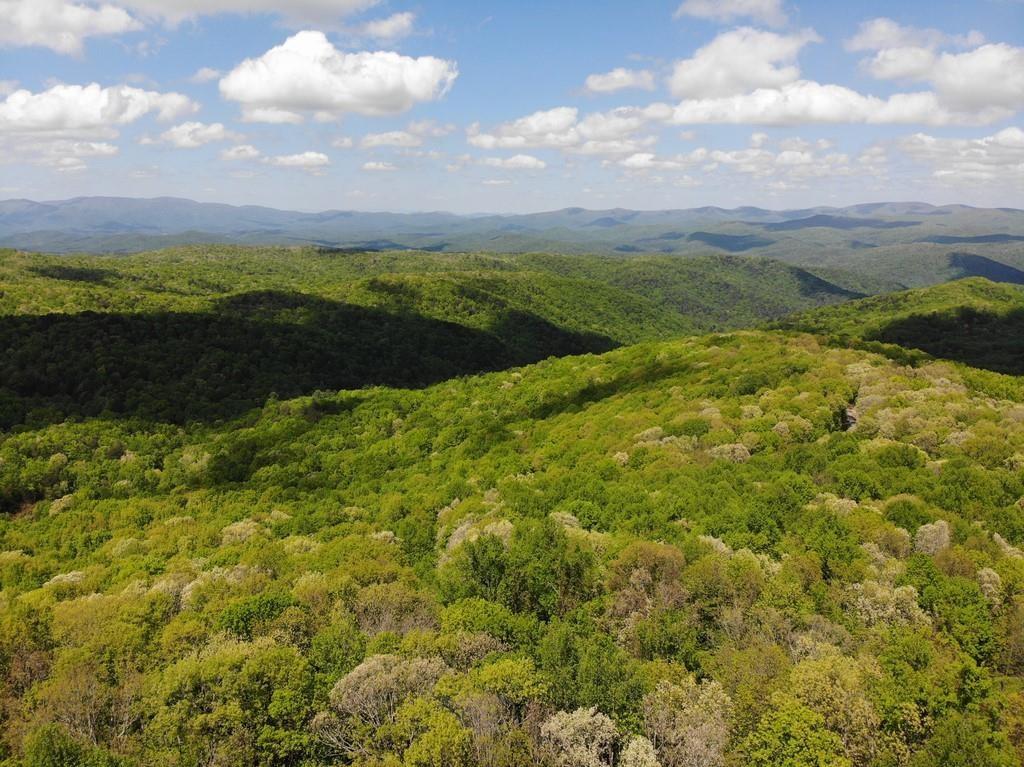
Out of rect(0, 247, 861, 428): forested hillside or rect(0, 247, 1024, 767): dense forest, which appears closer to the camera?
rect(0, 247, 1024, 767): dense forest

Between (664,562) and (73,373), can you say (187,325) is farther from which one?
(664,562)

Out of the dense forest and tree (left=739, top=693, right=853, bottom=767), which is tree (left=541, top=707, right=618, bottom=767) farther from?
tree (left=739, top=693, right=853, bottom=767)

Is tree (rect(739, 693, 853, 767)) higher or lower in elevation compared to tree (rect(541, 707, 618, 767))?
higher

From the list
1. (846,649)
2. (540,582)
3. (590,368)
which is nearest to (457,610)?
(540,582)

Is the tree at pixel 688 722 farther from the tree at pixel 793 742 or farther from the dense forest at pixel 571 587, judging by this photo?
the tree at pixel 793 742

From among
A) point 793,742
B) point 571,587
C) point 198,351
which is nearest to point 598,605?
point 571,587

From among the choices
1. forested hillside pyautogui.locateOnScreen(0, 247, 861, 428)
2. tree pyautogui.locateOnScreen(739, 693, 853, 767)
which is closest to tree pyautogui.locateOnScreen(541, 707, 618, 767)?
tree pyautogui.locateOnScreen(739, 693, 853, 767)

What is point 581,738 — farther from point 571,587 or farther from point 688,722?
point 571,587

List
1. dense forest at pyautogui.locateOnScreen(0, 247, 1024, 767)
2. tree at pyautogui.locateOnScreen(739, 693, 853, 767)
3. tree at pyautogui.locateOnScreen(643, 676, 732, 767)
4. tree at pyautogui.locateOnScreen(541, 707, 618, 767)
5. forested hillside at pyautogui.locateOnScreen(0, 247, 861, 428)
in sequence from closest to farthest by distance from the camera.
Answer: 1. tree at pyautogui.locateOnScreen(739, 693, 853, 767)
2. tree at pyautogui.locateOnScreen(643, 676, 732, 767)
3. tree at pyautogui.locateOnScreen(541, 707, 618, 767)
4. dense forest at pyautogui.locateOnScreen(0, 247, 1024, 767)
5. forested hillside at pyautogui.locateOnScreen(0, 247, 861, 428)
